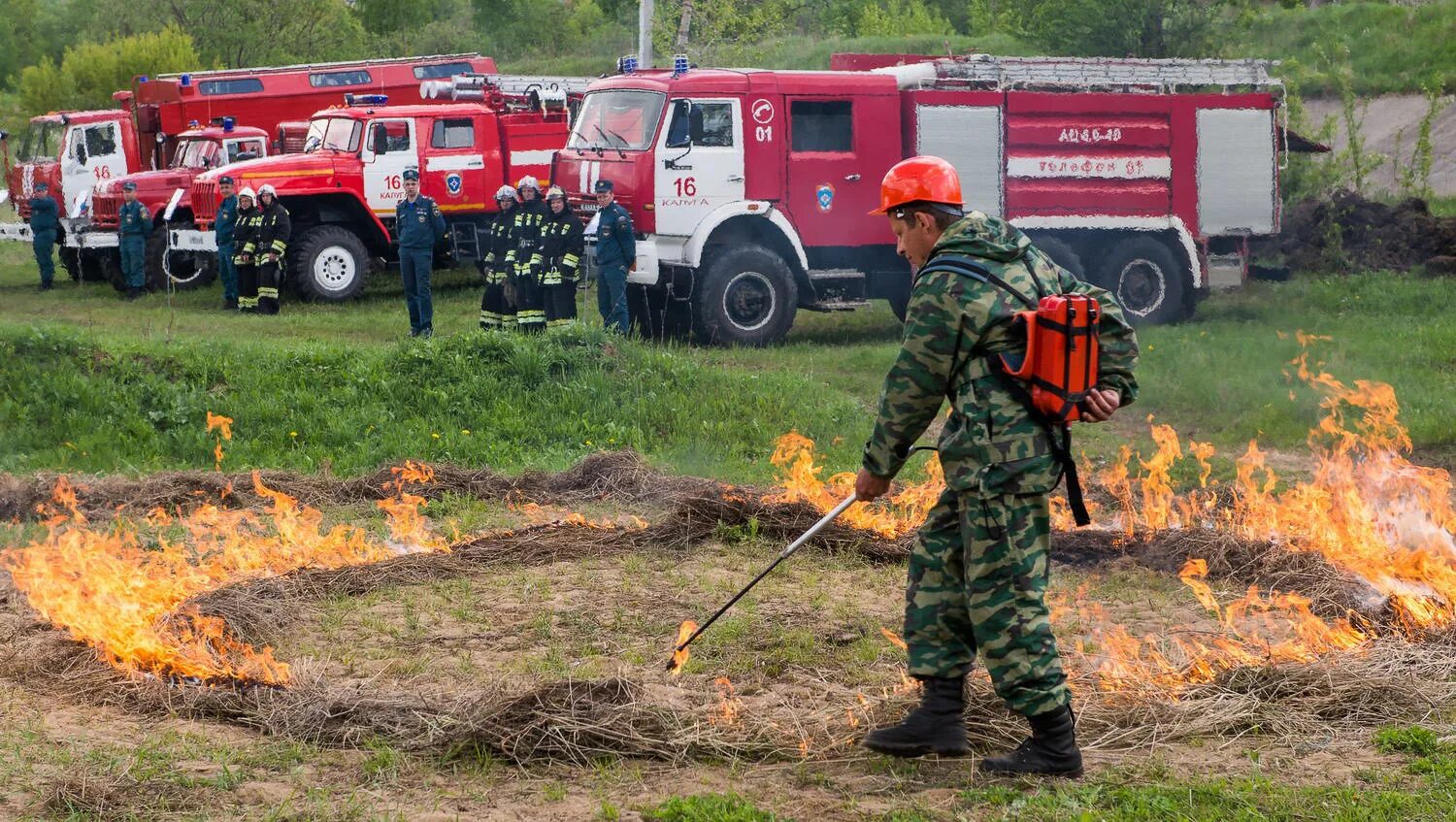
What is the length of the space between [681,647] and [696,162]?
10.1m

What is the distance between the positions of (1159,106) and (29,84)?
33.1m

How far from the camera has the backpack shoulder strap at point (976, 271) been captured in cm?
454

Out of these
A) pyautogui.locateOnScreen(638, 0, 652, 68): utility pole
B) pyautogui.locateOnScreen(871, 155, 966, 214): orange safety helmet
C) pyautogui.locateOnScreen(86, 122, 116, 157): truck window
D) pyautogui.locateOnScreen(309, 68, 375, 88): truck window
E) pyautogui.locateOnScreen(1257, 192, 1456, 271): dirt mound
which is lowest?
pyautogui.locateOnScreen(1257, 192, 1456, 271): dirt mound

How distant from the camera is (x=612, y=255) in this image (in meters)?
14.6

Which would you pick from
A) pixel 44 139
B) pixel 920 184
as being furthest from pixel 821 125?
pixel 44 139

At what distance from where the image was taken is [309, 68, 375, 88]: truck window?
933 inches

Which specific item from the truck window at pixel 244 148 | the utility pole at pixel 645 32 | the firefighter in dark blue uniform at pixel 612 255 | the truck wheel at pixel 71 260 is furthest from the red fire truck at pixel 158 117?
the firefighter in dark blue uniform at pixel 612 255

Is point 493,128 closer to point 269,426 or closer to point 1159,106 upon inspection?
point 1159,106

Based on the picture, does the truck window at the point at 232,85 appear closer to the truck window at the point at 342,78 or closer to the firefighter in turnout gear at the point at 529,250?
the truck window at the point at 342,78

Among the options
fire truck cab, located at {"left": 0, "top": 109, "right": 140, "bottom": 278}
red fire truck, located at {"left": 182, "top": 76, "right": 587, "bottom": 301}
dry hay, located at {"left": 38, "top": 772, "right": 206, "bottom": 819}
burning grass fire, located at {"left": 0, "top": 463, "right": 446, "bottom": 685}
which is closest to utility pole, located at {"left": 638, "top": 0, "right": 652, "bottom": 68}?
red fire truck, located at {"left": 182, "top": 76, "right": 587, "bottom": 301}

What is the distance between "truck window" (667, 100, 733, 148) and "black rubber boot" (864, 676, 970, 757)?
10900mm

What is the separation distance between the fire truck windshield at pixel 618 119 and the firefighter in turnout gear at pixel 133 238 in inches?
281

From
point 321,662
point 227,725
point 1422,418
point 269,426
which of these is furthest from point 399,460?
point 1422,418

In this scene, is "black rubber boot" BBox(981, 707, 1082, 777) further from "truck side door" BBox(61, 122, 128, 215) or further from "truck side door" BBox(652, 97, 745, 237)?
"truck side door" BBox(61, 122, 128, 215)
